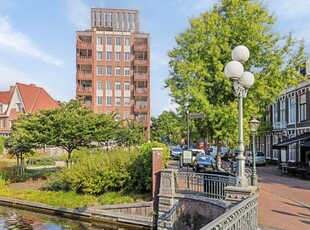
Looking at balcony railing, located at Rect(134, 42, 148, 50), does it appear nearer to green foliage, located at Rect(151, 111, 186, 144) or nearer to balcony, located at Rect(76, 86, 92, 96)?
balcony, located at Rect(76, 86, 92, 96)

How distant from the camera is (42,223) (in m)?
17.6

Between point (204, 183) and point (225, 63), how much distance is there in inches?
454

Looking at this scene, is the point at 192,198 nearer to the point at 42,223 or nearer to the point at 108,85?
the point at 42,223

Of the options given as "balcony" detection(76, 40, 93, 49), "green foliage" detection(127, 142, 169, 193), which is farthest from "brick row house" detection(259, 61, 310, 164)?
"balcony" detection(76, 40, 93, 49)

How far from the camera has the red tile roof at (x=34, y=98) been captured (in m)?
58.4

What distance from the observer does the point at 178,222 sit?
15.8 metres

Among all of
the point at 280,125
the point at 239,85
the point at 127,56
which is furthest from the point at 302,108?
the point at 127,56

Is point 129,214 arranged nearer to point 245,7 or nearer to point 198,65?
point 198,65

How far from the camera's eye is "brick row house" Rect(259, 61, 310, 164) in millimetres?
30948

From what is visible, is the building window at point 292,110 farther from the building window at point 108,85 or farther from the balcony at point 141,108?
the building window at point 108,85

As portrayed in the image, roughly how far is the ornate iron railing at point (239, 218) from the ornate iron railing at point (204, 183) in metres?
4.10

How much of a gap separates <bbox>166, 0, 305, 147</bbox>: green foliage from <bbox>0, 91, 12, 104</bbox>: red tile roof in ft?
149

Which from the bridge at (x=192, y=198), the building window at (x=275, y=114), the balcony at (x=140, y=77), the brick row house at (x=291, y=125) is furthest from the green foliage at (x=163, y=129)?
the bridge at (x=192, y=198)

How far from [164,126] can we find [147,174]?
59240 mm
